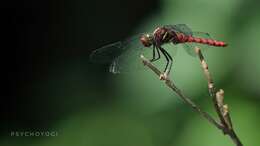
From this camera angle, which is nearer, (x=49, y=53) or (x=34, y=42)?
(x=49, y=53)

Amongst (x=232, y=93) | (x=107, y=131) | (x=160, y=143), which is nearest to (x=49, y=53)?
(x=107, y=131)

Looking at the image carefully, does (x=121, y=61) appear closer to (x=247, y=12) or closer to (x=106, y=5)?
(x=247, y=12)

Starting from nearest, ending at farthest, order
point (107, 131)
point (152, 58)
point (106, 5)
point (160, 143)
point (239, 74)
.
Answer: point (152, 58)
point (239, 74)
point (160, 143)
point (107, 131)
point (106, 5)

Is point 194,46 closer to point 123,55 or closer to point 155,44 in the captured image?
point 155,44

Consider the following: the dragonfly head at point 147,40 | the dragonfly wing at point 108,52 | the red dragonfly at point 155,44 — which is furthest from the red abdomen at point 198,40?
the dragonfly wing at point 108,52

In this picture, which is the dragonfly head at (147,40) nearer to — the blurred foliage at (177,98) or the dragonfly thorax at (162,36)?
the dragonfly thorax at (162,36)

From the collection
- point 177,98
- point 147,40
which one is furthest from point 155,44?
point 177,98
